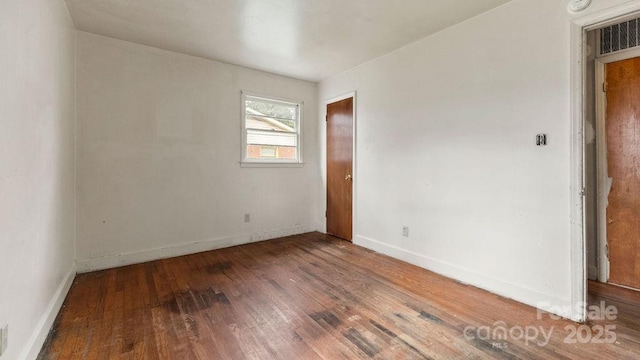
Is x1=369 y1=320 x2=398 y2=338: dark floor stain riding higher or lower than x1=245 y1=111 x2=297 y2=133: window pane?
lower

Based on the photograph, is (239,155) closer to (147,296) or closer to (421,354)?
(147,296)

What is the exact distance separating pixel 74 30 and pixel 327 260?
3.68 meters

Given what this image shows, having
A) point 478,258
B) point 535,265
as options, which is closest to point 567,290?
point 535,265

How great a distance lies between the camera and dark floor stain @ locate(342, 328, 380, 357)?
1723 millimetres

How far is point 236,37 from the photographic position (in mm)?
3068

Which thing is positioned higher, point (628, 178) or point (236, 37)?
point (236, 37)

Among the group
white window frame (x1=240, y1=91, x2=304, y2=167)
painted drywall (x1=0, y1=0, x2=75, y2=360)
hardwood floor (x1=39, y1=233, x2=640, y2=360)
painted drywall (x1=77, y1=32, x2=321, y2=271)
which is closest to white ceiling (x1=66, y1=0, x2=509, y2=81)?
painted drywall (x1=77, y1=32, x2=321, y2=271)

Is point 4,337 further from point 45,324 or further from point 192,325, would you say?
point 192,325

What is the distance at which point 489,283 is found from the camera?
257 cm

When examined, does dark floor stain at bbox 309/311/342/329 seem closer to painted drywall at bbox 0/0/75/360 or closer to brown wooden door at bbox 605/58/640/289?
painted drywall at bbox 0/0/75/360

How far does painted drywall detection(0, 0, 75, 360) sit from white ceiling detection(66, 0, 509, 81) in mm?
517

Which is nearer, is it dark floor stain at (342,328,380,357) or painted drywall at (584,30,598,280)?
dark floor stain at (342,328,380,357)

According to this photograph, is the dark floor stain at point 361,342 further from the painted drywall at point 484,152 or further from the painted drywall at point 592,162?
the painted drywall at point 592,162

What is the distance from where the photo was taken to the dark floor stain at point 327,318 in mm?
2037
